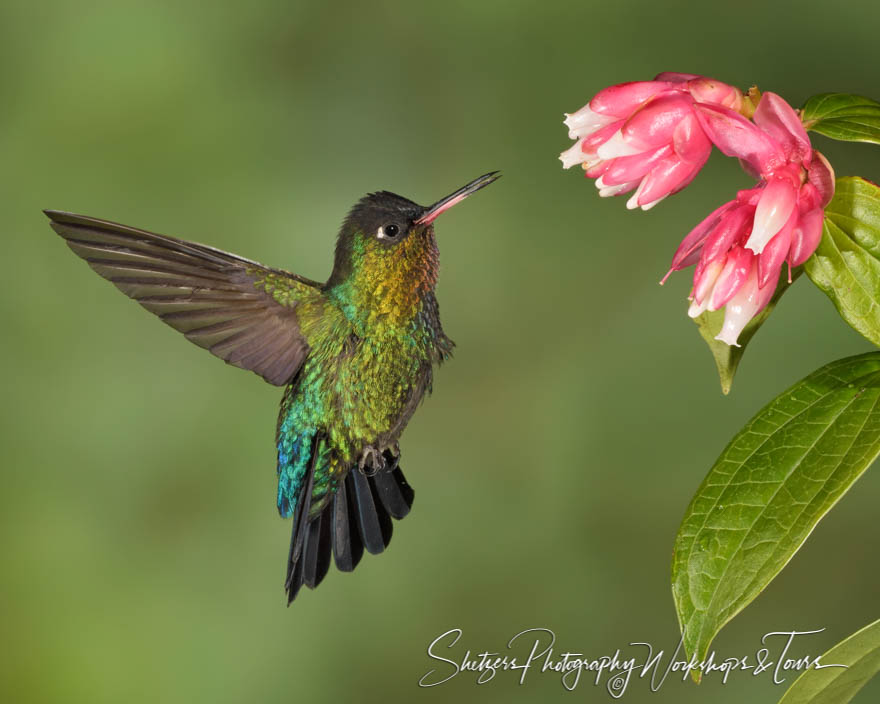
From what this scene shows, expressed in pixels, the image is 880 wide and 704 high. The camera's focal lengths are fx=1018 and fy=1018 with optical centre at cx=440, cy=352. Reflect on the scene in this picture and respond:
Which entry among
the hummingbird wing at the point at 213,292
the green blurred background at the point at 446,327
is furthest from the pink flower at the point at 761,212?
the green blurred background at the point at 446,327

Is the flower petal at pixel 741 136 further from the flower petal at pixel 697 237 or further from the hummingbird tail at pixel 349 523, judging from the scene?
the hummingbird tail at pixel 349 523

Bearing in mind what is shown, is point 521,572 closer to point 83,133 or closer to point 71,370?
point 71,370

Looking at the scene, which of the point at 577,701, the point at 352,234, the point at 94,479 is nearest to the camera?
the point at 352,234

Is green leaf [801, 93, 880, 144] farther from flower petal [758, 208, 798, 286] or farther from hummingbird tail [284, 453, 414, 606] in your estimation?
hummingbird tail [284, 453, 414, 606]

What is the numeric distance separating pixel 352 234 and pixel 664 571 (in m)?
1.07

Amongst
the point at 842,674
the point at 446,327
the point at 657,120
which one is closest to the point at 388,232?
the point at 657,120

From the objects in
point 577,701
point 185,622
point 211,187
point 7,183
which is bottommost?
point 577,701

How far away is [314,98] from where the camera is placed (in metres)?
1.77

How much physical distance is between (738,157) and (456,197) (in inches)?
7.1

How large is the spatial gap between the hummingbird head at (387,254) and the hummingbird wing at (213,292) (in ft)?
0.19

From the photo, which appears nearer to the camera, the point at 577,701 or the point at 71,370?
the point at 577,701

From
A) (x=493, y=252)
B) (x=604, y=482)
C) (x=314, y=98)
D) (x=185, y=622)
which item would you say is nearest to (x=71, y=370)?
(x=185, y=622)

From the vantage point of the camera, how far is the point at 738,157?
0.64 metres

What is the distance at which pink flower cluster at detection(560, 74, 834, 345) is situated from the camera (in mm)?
628
